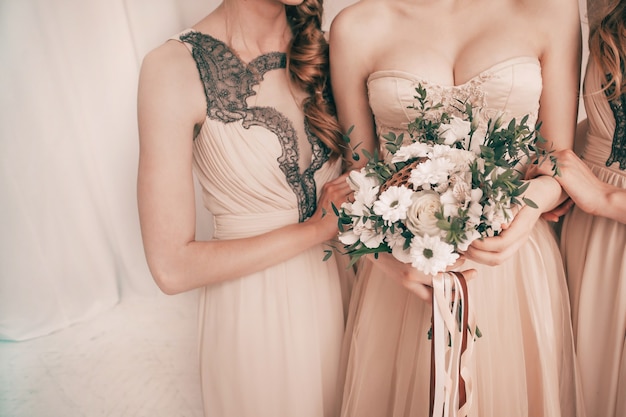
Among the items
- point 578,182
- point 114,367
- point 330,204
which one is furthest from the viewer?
point 114,367

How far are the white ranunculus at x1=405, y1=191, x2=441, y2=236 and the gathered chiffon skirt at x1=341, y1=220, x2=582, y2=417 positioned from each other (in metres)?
0.43

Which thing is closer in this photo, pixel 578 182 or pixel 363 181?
pixel 363 181

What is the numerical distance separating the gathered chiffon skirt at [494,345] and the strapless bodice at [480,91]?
0.37m

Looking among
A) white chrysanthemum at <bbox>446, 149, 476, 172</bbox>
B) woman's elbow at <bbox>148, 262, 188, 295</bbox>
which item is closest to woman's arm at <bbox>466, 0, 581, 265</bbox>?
white chrysanthemum at <bbox>446, 149, 476, 172</bbox>

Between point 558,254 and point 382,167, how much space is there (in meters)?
0.69

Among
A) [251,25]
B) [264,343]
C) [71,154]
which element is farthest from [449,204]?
[71,154]

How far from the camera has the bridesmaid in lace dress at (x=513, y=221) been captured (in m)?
1.15

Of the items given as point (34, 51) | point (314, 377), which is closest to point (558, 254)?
point (314, 377)

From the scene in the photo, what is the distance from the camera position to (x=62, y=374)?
249cm

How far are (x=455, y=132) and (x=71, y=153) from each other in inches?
97.0

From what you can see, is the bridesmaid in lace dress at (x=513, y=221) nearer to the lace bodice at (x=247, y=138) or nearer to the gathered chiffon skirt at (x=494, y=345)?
the gathered chiffon skirt at (x=494, y=345)

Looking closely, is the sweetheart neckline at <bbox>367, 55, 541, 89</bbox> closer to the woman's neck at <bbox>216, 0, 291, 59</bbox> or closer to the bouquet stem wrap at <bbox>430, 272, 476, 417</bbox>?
the woman's neck at <bbox>216, 0, 291, 59</bbox>

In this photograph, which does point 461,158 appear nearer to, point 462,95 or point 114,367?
point 462,95

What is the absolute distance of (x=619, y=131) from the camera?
1165mm
